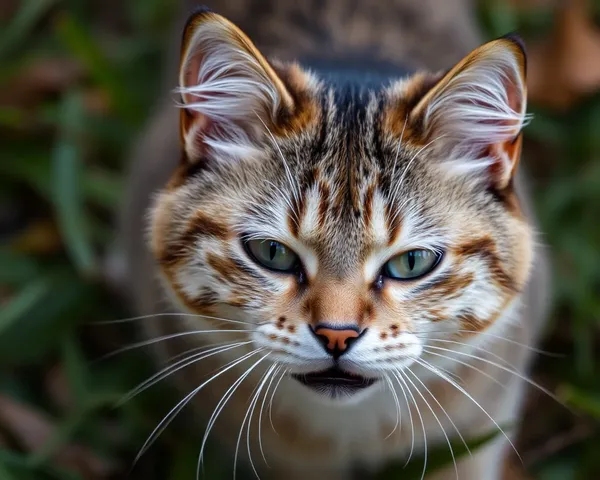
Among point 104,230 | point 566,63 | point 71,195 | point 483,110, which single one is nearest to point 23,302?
point 71,195

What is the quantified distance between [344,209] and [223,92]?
0.28 m

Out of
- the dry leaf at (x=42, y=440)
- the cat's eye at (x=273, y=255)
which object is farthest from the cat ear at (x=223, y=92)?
the dry leaf at (x=42, y=440)

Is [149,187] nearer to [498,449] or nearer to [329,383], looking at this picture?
[329,383]

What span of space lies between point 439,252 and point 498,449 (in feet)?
2.06

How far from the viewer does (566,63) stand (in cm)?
251

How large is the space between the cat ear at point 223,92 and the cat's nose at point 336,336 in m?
0.33

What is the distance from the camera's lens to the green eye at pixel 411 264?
1.32 metres

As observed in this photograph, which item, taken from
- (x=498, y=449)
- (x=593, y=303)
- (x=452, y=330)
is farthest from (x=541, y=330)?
(x=452, y=330)

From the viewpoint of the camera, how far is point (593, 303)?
2113mm

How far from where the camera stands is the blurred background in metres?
1.94

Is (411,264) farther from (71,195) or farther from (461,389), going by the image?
(71,195)

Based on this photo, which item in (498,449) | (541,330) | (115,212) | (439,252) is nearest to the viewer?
(439,252)

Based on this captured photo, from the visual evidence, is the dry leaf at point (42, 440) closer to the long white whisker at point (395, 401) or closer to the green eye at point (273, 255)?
the long white whisker at point (395, 401)

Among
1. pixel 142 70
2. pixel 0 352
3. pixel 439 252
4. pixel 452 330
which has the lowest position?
pixel 0 352
